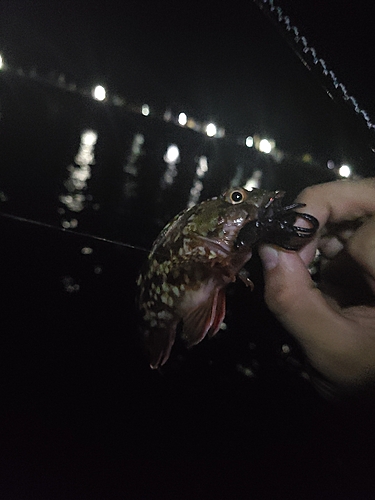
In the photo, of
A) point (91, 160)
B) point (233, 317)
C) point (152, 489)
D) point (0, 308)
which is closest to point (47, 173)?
point (91, 160)

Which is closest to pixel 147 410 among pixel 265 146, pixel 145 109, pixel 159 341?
pixel 159 341

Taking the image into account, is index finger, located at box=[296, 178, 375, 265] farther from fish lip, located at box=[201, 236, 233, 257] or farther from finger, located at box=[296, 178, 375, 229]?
fish lip, located at box=[201, 236, 233, 257]

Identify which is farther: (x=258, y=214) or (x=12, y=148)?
(x=12, y=148)

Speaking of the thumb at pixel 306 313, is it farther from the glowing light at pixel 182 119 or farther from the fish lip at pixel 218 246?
the glowing light at pixel 182 119

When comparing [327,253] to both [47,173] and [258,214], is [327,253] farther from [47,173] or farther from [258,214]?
[47,173]

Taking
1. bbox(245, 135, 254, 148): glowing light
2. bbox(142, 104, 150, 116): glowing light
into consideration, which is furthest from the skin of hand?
bbox(142, 104, 150, 116): glowing light

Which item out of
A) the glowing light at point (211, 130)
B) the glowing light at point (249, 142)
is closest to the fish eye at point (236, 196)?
the glowing light at point (249, 142)

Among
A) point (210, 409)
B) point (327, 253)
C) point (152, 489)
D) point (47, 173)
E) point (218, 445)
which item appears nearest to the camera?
point (327, 253)
